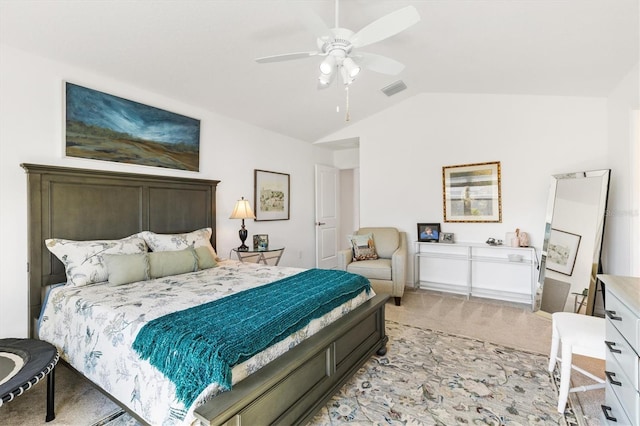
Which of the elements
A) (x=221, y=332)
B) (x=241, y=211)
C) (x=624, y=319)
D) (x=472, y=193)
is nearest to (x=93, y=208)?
(x=241, y=211)

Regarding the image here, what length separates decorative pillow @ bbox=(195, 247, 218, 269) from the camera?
9.57ft

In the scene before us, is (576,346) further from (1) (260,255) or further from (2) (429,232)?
(1) (260,255)

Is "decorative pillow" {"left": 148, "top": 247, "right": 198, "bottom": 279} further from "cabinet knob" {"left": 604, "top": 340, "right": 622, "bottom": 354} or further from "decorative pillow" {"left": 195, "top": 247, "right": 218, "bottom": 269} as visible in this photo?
"cabinet knob" {"left": 604, "top": 340, "right": 622, "bottom": 354}

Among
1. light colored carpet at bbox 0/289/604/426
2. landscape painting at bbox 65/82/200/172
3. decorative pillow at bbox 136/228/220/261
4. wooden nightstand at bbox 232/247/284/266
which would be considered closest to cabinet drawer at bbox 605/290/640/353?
light colored carpet at bbox 0/289/604/426

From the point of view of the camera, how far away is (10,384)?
1.43 meters

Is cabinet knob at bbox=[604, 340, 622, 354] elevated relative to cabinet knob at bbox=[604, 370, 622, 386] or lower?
elevated

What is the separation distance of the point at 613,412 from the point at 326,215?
4731 millimetres

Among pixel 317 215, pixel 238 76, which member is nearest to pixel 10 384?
pixel 238 76

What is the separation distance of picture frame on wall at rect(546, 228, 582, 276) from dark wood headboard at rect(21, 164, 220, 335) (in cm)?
421

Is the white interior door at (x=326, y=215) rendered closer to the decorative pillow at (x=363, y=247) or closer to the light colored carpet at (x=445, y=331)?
the decorative pillow at (x=363, y=247)

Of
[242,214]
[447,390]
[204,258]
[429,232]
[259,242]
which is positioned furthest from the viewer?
[429,232]

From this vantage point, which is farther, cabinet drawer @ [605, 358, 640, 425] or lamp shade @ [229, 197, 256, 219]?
lamp shade @ [229, 197, 256, 219]

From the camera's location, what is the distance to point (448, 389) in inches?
81.8

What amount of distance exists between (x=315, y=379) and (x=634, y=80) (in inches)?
143
